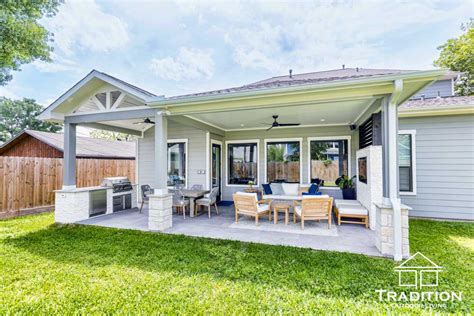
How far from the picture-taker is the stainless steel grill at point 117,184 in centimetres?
722

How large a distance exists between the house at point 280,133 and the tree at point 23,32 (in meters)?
3.88

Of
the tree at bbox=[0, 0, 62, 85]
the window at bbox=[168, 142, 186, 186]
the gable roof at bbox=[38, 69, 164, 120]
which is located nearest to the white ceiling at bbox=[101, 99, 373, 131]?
the gable roof at bbox=[38, 69, 164, 120]

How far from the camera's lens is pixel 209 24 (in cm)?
887

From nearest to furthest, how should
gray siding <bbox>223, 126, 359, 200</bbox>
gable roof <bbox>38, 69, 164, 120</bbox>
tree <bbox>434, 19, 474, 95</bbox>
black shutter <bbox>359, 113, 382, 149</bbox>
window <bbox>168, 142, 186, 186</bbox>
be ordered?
1. black shutter <bbox>359, 113, 382, 149</bbox>
2. gable roof <bbox>38, 69, 164, 120</bbox>
3. gray siding <bbox>223, 126, 359, 200</bbox>
4. window <bbox>168, 142, 186, 186</bbox>
5. tree <bbox>434, 19, 474, 95</bbox>

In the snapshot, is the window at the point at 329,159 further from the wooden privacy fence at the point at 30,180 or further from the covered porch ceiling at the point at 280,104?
the wooden privacy fence at the point at 30,180

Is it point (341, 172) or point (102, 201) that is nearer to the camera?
point (102, 201)

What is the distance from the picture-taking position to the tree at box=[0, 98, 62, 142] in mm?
26531

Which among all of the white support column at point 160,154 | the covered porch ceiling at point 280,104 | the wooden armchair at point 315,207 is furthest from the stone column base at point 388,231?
the white support column at point 160,154

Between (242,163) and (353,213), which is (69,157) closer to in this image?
Answer: (242,163)

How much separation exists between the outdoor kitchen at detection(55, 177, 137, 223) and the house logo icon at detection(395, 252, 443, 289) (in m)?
7.37

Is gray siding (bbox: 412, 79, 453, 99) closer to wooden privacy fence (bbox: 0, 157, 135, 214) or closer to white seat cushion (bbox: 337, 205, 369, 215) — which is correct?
white seat cushion (bbox: 337, 205, 369, 215)

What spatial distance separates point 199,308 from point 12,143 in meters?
15.3

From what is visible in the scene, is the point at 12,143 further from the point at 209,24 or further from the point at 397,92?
the point at 397,92

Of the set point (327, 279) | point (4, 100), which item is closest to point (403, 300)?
point (327, 279)
